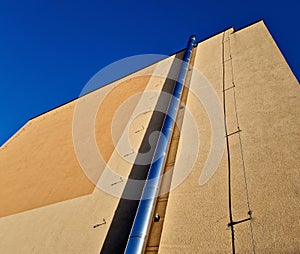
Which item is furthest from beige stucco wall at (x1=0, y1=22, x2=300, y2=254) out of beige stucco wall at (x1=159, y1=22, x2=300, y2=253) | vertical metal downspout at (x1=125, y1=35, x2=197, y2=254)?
vertical metal downspout at (x1=125, y1=35, x2=197, y2=254)

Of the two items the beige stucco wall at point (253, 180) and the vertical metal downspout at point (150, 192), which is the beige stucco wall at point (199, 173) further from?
the vertical metal downspout at point (150, 192)

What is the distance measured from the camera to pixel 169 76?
22.3 ft

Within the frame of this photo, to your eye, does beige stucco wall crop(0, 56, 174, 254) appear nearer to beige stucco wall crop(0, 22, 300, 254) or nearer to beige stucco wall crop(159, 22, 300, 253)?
beige stucco wall crop(0, 22, 300, 254)

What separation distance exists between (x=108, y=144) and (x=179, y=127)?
5.49 ft

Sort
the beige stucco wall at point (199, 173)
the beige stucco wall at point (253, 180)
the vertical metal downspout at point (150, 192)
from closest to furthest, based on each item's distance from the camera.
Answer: the beige stucco wall at point (253, 180)
the beige stucco wall at point (199, 173)
the vertical metal downspout at point (150, 192)

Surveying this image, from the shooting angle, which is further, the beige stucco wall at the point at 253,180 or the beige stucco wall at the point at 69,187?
the beige stucco wall at the point at 69,187

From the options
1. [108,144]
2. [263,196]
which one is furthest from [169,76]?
[263,196]

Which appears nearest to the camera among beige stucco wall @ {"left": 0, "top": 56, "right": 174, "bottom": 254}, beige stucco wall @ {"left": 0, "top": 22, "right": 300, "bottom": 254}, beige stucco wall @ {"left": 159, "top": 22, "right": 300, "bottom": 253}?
beige stucco wall @ {"left": 159, "top": 22, "right": 300, "bottom": 253}

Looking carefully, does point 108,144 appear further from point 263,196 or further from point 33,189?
point 263,196

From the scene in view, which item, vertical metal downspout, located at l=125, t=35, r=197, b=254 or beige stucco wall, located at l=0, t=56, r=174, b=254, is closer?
vertical metal downspout, located at l=125, t=35, r=197, b=254

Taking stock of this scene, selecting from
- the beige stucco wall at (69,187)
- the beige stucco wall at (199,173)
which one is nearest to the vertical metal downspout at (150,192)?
the beige stucco wall at (199,173)

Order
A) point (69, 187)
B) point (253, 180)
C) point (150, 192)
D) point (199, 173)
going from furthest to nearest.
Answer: point (69, 187), point (199, 173), point (150, 192), point (253, 180)

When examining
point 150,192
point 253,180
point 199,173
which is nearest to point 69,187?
point 150,192

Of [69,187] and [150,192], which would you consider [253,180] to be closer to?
[150,192]
